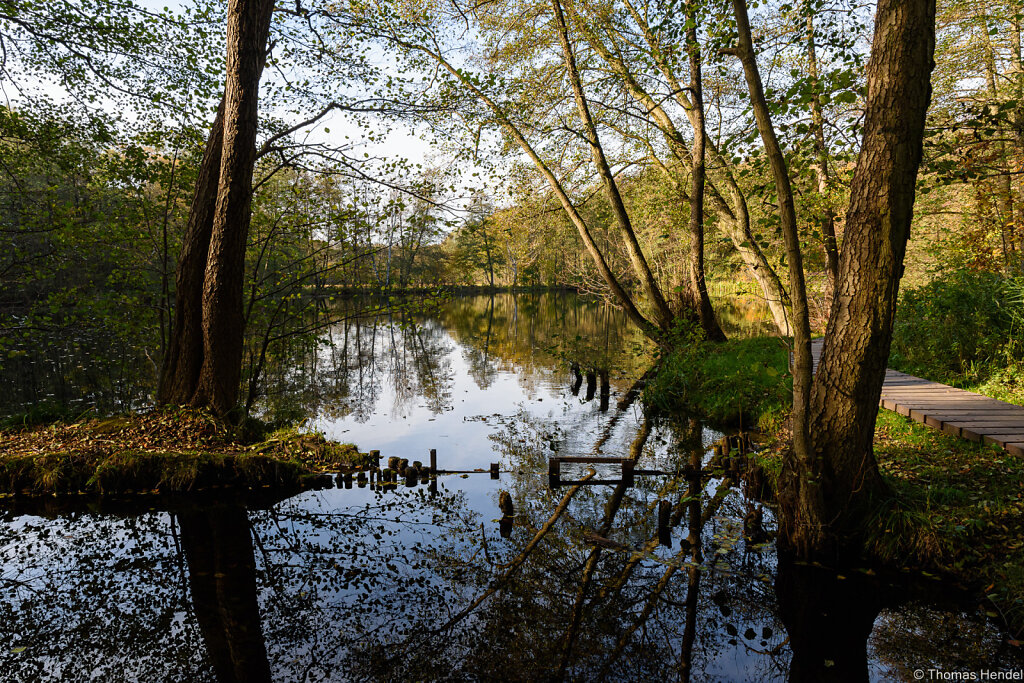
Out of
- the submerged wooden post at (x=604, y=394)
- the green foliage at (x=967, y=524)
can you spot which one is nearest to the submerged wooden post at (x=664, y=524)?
the green foliage at (x=967, y=524)

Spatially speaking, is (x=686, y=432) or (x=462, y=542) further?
(x=686, y=432)

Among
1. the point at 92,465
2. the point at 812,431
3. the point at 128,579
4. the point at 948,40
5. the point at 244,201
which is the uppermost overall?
the point at 948,40

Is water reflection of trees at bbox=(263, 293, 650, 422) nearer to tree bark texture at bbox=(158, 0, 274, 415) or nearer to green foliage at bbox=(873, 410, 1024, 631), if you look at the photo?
tree bark texture at bbox=(158, 0, 274, 415)

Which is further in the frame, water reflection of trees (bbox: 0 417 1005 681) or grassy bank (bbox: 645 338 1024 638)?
grassy bank (bbox: 645 338 1024 638)

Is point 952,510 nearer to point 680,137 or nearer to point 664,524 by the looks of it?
point 664,524

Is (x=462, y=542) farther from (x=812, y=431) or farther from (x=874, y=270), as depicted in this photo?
(x=874, y=270)

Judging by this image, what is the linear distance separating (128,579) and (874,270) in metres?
6.91

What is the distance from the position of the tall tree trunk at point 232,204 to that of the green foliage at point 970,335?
1012cm

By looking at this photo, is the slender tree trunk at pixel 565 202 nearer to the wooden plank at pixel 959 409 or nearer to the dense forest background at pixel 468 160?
the dense forest background at pixel 468 160

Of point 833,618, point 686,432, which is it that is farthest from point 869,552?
point 686,432

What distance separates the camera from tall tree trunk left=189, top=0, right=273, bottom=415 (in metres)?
7.45

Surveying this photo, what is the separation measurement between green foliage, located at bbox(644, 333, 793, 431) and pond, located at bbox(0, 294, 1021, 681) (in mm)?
1789

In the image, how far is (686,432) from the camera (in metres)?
10.1

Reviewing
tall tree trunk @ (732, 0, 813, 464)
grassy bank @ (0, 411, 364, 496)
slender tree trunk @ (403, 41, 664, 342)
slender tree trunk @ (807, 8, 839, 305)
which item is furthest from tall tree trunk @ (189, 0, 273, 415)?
slender tree trunk @ (807, 8, 839, 305)
